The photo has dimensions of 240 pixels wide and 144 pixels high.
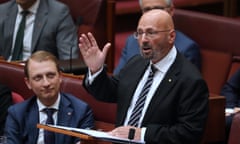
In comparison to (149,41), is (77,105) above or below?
below

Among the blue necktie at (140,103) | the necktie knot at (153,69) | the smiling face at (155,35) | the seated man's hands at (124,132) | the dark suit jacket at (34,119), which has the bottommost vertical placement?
the dark suit jacket at (34,119)

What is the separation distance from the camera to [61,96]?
7.14 ft

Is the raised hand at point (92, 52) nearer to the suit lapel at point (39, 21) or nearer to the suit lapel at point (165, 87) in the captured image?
the suit lapel at point (165, 87)

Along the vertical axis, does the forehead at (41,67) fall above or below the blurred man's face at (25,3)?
below

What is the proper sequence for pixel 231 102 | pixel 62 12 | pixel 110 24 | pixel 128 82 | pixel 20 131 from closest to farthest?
1. pixel 128 82
2. pixel 20 131
3. pixel 231 102
4. pixel 62 12
5. pixel 110 24

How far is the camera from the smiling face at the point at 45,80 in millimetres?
2139

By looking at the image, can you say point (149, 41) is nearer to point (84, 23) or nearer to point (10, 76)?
point (10, 76)

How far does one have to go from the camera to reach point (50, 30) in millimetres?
2893

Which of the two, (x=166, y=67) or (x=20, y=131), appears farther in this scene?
(x=20, y=131)

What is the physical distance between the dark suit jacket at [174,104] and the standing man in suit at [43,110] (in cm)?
20

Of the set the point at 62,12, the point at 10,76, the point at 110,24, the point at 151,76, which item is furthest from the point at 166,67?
the point at 110,24

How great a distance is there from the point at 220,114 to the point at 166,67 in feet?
0.72

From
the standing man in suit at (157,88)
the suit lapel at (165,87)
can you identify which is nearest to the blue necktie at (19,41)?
the standing man in suit at (157,88)

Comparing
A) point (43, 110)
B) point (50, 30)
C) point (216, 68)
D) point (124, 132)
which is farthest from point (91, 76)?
point (50, 30)
